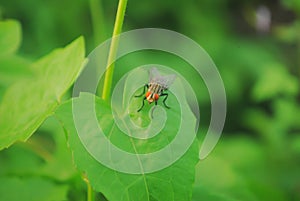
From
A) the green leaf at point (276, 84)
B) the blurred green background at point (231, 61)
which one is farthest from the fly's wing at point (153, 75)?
the green leaf at point (276, 84)

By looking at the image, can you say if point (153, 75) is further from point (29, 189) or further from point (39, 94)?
point (29, 189)

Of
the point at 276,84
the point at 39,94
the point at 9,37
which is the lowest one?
the point at 39,94

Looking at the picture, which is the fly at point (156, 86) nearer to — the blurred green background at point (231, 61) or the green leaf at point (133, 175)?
the green leaf at point (133, 175)

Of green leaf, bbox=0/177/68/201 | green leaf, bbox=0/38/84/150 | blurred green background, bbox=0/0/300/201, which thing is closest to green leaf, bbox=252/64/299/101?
blurred green background, bbox=0/0/300/201

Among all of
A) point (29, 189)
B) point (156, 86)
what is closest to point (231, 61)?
point (29, 189)

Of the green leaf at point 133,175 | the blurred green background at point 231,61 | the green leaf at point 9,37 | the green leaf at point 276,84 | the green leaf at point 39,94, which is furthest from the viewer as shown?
the green leaf at point 276,84

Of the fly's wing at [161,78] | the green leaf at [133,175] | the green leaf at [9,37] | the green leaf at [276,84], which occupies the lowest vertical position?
the green leaf at [133,175]
